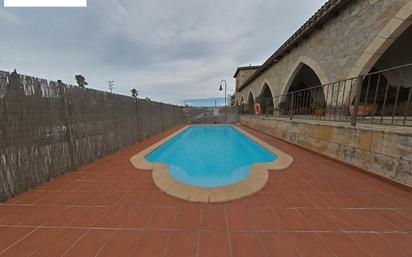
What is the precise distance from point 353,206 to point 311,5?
1078 cm

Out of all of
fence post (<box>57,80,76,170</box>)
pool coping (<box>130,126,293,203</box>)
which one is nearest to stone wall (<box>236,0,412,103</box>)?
pool coping (<box>130,126,293,203</box>)

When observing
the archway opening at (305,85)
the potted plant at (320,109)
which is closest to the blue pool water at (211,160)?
the potted plant at (320,109)

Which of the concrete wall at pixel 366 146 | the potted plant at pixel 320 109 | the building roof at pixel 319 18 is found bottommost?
the concrete wall at pixel 366 146

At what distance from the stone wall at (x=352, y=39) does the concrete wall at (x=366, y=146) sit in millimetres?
3098

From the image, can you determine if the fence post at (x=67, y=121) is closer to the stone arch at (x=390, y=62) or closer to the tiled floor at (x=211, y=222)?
the tiled floor at (x=211, y=222)

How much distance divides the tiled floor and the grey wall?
0.37m

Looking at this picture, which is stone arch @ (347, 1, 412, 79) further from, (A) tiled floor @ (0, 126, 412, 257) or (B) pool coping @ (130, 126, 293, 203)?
(B) pool coping @ (130, 126, 293, 203)

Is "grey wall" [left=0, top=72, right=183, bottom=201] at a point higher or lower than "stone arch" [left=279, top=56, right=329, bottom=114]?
lower

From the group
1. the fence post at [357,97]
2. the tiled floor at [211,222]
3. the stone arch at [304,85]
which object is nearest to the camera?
the tiled floor at [211,222]

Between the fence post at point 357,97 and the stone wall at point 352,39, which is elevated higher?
the stone wall at point 352,39

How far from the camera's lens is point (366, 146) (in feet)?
10.2

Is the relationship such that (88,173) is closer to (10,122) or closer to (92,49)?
(10,122)

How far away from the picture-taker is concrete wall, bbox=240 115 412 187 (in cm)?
251

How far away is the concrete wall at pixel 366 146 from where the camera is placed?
2.51 m
